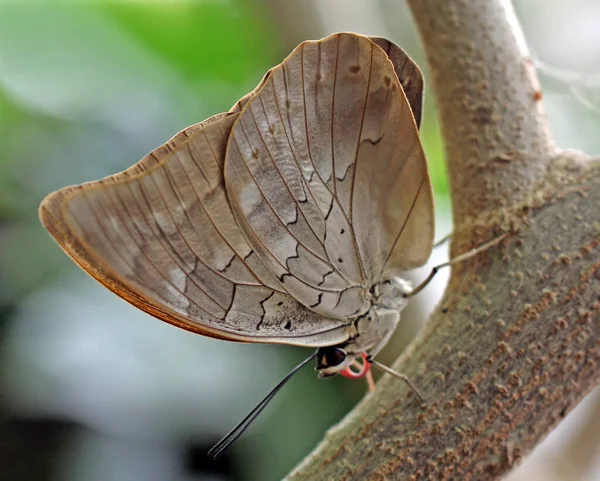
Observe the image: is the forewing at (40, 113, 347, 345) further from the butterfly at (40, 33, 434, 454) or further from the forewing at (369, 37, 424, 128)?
the forewing at (369, 37, 424, 128)

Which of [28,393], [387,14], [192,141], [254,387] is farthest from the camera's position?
[387,14]

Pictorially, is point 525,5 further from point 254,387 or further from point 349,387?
point 254,387

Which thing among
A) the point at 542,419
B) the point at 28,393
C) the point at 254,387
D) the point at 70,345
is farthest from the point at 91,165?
the point at 542,419

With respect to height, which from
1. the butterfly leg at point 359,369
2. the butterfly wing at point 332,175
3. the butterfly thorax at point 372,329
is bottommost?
the butterfly leg at point 359,369

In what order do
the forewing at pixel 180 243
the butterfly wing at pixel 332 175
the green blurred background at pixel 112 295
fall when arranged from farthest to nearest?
the green blurred background at pixel 112 295
the butterfly wing at pixel 332 175
the forewing at pixel 180 243

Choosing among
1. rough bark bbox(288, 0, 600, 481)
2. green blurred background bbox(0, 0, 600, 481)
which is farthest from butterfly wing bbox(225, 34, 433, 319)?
green blurred background bbox(0, 0, 600, 481)

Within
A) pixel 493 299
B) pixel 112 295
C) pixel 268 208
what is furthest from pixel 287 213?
pixel 112 295

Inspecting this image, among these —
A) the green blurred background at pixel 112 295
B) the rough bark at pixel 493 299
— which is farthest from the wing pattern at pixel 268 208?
the green blurred background at pixel 112 295

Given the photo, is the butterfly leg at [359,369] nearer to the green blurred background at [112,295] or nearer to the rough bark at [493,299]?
the rough bark at [493,299]
